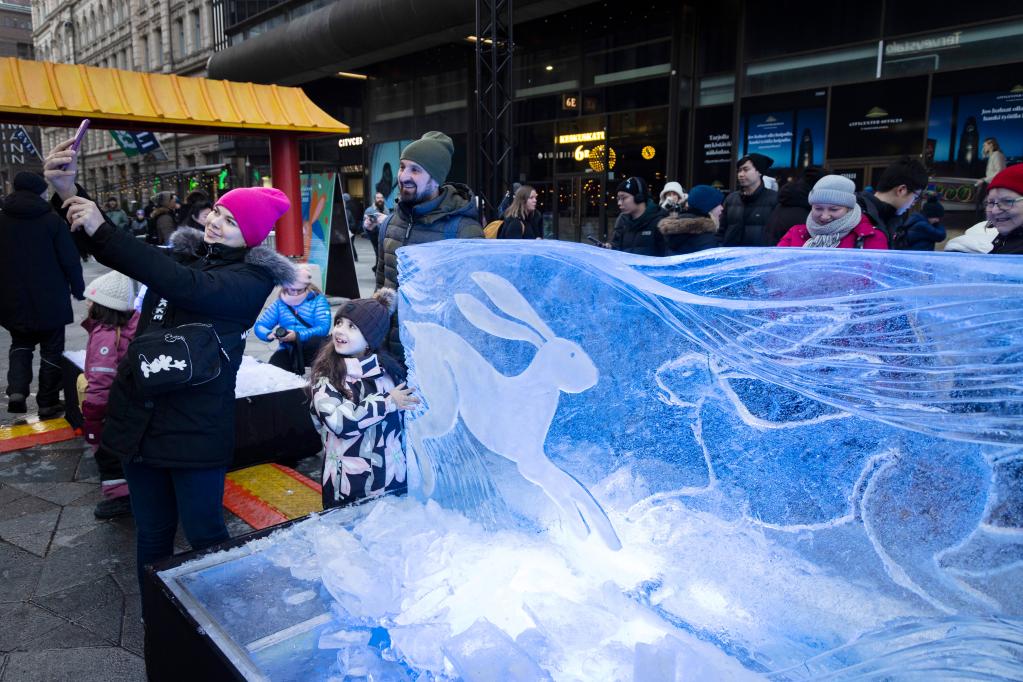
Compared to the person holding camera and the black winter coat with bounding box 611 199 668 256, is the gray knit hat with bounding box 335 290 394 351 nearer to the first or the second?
the person holding camera

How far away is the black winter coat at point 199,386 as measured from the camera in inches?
79.1

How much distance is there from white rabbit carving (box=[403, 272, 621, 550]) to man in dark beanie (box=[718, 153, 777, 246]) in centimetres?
360

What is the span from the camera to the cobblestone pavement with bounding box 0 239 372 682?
229cm

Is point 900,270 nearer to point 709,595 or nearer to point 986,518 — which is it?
point 986,518

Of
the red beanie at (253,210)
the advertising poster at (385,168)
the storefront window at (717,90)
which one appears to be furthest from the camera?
the advertising poster at (385,168)

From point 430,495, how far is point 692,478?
0.88 meters

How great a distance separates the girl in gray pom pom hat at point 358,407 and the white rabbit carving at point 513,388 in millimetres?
387

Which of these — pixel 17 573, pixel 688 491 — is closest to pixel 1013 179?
pixel 688 491

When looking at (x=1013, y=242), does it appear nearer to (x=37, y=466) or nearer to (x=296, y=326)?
(x=296, y=326)

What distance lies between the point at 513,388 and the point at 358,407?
0.83m

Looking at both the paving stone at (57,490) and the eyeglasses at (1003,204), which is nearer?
the eyeglasses at (1003,204)

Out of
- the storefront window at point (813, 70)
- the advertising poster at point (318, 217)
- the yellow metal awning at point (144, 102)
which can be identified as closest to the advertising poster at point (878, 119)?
the storefront window at point (813, 70)

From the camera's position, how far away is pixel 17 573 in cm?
285

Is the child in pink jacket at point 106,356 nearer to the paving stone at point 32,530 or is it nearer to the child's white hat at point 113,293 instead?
the child's white hat at point 113,293
